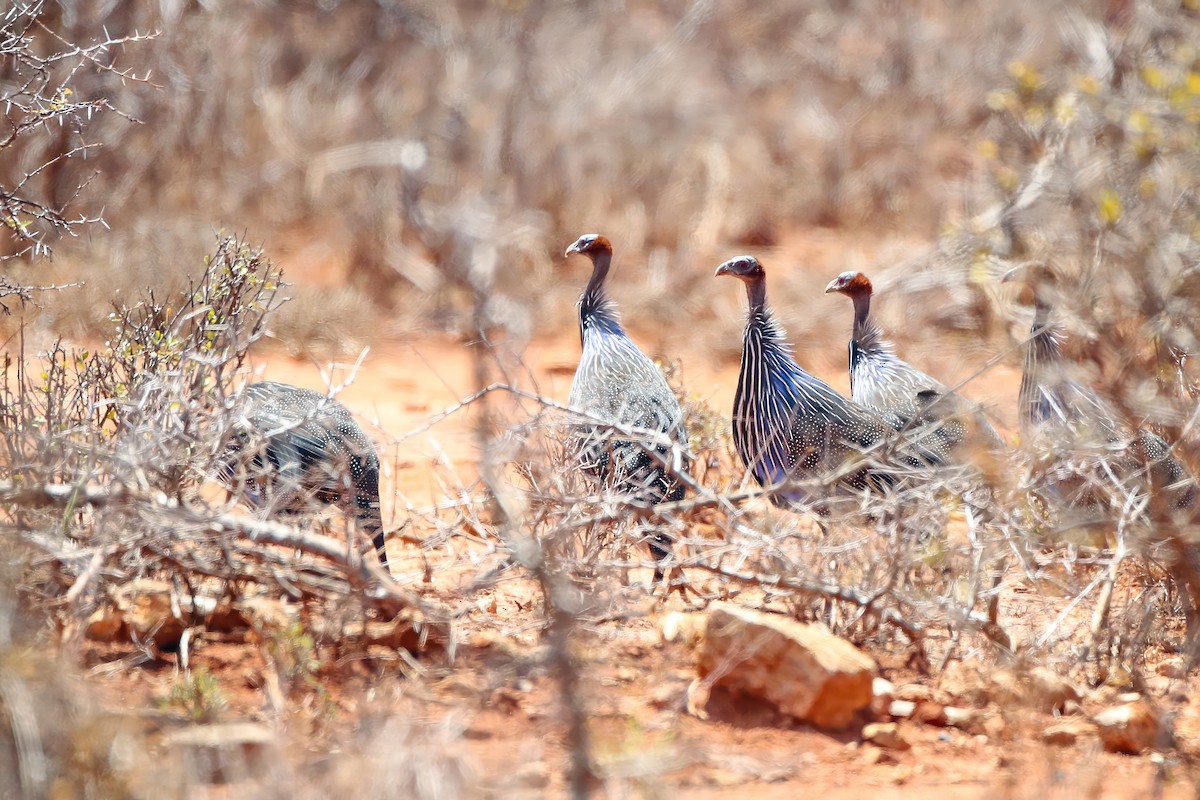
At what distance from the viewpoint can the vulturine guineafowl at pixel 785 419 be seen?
5062mm

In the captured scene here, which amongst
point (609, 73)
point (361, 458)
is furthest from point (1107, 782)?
point (609, 73)

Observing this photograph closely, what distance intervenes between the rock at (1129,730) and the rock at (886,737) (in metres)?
0.50

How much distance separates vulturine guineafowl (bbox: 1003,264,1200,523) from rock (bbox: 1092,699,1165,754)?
51 cm

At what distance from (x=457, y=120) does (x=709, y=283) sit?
7.82 ft

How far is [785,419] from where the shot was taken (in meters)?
5.34

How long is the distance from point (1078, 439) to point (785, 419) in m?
1.98

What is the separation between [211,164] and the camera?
10250 millimetres

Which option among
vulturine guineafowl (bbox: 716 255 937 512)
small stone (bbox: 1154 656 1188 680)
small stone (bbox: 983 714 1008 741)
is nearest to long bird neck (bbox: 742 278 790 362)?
vulturine guineafowl (bbox: 716 255 937 512)

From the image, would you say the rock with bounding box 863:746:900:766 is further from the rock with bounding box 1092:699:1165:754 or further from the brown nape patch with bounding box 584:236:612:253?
the brown nape patch with bounding box 584:236:612:253

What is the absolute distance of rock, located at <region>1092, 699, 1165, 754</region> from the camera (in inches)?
135

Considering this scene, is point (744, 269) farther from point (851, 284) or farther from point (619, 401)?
point (619, 401)

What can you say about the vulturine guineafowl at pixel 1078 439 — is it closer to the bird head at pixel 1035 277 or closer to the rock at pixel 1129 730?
the bird head at pixel 1035 277

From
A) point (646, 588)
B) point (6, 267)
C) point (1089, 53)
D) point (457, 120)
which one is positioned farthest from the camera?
point (457, 120)

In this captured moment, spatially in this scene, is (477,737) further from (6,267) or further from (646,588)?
(6,267)
